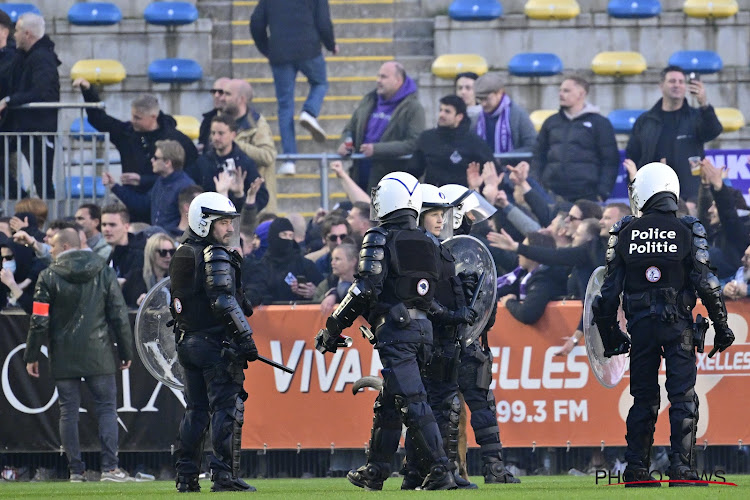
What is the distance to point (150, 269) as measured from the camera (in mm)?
17156

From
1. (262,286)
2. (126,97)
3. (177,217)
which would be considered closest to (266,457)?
(262,286)

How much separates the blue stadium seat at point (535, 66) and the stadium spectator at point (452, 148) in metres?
4.62

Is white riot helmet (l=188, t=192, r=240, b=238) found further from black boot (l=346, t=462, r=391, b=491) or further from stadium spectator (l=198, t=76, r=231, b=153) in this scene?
stadium spectator (l=198, t=76, r=231, b=153)

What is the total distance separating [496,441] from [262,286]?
4.03 metres

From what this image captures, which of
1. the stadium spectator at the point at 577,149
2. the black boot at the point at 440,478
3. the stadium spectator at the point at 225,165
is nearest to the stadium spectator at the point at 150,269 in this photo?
the stadium spectator at the point at 225,165

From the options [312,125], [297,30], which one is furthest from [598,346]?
[297,30]

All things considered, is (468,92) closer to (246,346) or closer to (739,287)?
(739,287)

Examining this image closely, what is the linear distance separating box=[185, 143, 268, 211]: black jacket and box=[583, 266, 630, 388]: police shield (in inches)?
237

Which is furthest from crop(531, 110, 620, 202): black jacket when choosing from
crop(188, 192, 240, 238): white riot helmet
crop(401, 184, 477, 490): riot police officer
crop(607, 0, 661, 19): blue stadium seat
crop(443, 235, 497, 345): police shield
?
crop(188, 192, 240, 238): white riot helmet

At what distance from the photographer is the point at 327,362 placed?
16562 mm

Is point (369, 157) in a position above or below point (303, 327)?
above

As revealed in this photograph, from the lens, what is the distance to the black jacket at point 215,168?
1869 centimetres

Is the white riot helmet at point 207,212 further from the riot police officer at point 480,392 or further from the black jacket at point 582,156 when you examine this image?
the black jacket at point 582,156

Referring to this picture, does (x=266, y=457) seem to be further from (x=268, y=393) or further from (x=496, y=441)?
(x=496, y=441)
